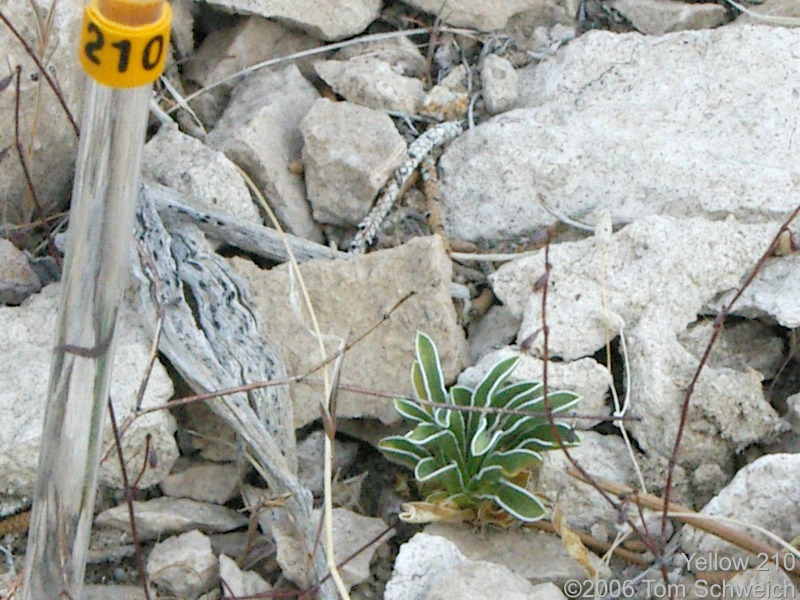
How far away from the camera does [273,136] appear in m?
2.92

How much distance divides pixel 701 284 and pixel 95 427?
1545 millimetres

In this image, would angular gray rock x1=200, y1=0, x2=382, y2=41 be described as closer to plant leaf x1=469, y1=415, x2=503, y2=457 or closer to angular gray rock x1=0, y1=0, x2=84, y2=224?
angular gray rock x1=0, y1=0, x2=84, y2=224

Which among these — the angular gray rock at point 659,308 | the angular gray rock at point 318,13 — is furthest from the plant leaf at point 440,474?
the angular gray rock at point 318,13

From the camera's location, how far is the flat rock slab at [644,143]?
9.20 ft

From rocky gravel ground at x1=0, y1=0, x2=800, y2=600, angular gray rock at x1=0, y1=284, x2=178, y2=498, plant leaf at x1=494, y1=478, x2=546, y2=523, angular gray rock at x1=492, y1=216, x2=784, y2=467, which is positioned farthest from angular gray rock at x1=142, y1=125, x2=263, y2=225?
plant leaf at x1=494, y1=478, x2=546, y2=523

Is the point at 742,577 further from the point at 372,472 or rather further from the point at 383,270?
the point at 383,270

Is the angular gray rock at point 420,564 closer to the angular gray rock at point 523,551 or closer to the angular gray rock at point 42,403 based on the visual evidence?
the angular gray rock at point 523,551

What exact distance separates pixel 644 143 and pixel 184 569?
1.65 m

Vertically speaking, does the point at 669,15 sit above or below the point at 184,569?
above

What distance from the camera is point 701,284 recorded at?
2582 mm

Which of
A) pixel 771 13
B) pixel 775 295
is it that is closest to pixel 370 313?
pixel 775 295

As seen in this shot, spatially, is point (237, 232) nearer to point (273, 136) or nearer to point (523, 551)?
point (273, 136)

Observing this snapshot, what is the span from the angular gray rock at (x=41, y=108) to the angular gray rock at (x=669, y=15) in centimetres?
171

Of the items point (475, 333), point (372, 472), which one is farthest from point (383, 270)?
point (372, 472)
